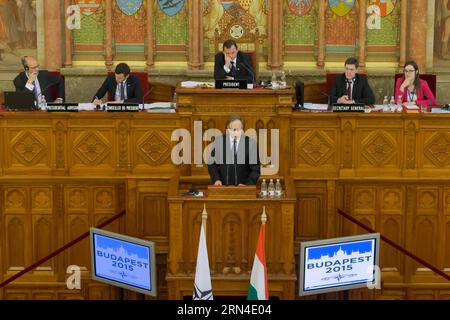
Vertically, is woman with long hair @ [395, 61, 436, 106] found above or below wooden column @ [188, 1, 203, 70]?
below

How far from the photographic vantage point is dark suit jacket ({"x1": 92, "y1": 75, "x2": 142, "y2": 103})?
12039 mm

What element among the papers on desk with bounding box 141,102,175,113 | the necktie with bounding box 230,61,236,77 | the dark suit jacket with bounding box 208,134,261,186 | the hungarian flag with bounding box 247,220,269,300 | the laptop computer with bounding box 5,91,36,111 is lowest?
the hungarian flag with bounding box 247,220,269,300

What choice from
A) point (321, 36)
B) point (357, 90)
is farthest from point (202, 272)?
point (321, 36)

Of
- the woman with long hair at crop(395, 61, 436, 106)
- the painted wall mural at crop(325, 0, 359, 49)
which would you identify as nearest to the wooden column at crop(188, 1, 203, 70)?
the painted wall mural at crop(325, 0, 359, 49)

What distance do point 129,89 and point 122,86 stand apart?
0.38ft

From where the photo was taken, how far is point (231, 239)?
998 cm

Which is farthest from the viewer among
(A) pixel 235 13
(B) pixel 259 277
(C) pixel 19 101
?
(A) pixel 235 13

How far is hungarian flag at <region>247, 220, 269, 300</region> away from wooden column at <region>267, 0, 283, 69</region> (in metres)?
6.39

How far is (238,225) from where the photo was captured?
9.95m

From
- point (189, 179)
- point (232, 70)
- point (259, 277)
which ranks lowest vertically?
point (259, 277)

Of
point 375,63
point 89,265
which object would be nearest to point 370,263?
point 89,265

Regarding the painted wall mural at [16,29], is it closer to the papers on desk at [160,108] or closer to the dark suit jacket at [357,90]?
the papers on desk at [160,108]

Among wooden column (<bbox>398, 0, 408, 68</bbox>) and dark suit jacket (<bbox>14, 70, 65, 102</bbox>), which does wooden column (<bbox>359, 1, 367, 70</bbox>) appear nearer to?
wooden column (<bbox>398, 0, 408, 68</bbox>)

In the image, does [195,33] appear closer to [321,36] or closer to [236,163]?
[321,36]
